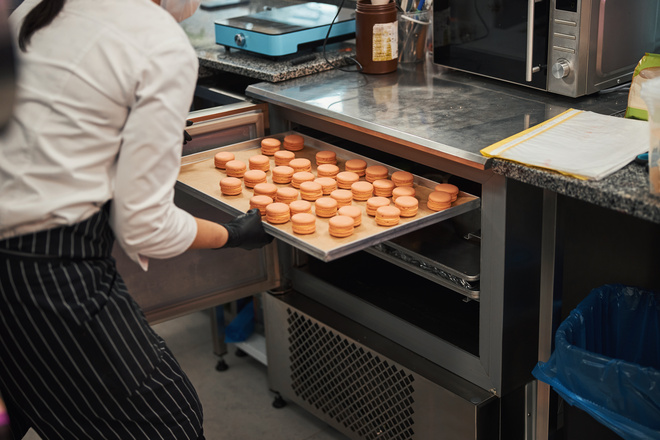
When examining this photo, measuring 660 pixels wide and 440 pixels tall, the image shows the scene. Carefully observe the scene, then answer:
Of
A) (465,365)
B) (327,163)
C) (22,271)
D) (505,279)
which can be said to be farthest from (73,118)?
(465,365)

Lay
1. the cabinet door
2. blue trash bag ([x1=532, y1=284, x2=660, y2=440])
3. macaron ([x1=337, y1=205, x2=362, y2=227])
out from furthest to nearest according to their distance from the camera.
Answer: the cabinet door, macaron ([x1=337, y1=205, x2=362, y2=227]), blue trash bag ([x1=532, y1=284, x2=660, y2=440])

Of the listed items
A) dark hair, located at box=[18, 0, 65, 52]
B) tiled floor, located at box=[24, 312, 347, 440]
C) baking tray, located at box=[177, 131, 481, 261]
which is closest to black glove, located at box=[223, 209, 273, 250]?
baking tray, located at box=[177, 131, 481, 261]

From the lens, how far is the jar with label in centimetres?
219

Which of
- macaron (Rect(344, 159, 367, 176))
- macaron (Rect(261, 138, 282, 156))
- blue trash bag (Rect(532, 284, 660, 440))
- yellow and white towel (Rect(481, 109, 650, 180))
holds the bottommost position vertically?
blue trash bag (Rect(532, 284, 660, 440))

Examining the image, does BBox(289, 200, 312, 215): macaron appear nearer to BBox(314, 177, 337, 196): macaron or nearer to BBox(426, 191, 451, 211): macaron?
BBox(314, 177, 337, 196): macaron

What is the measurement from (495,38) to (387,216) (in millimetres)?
655

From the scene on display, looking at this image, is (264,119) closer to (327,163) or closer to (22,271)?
(327,163)

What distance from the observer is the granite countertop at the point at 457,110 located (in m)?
1.49

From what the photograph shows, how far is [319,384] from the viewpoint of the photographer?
7.87ft

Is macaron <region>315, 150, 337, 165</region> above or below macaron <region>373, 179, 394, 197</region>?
above

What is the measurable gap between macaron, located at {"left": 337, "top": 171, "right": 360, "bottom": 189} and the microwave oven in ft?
1.64

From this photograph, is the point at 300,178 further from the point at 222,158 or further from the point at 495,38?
the point at 495,38

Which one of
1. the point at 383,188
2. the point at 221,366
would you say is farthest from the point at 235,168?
the point at 221,366

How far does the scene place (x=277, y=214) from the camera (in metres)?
1.75
